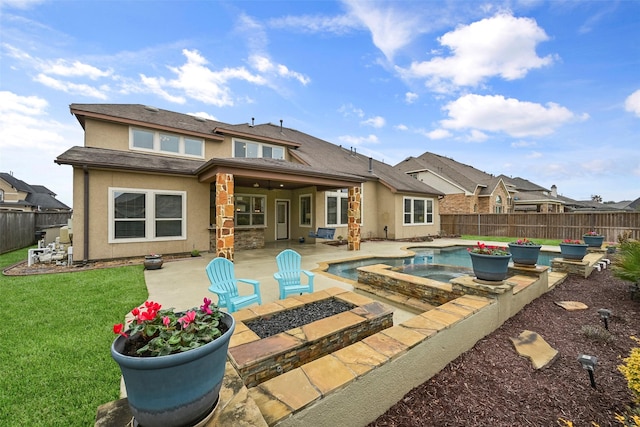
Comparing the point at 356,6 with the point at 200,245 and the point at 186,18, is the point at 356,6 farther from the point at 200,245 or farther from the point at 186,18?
the point at 200,245

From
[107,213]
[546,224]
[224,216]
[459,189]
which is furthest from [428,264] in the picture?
[459,189]

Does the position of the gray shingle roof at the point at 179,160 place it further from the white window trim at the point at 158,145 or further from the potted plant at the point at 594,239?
the potted plant at the point at 594,239

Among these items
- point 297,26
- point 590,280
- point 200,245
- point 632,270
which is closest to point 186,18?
point 297,26

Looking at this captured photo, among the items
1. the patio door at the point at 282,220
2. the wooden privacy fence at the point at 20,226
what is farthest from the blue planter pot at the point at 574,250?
the wooden privacy fence at the point at 20,226

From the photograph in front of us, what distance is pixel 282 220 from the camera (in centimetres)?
1445

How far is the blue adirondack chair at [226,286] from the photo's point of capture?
13.3 ft

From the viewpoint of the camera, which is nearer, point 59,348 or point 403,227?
point 59,348

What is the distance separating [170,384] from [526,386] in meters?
3.04

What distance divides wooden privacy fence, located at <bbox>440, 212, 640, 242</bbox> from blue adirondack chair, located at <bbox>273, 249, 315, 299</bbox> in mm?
16514

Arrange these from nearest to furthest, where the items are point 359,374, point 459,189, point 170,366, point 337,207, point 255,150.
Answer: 1. point 170,366
2. point 359,374
3. point 255,150
4. point 337,207
5. point 459,189

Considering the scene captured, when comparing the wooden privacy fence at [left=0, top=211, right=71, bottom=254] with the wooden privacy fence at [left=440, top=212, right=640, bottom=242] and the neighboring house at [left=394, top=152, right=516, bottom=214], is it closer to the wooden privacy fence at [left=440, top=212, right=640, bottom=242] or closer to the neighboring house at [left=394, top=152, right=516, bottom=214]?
the wooden privacy fence at [left=440, top=212, right=640, bottom=242]

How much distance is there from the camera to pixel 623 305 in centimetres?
441

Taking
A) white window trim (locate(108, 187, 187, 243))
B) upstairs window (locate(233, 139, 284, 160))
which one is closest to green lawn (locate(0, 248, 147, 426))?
white window trim (locate(108, 187, 187, 243))

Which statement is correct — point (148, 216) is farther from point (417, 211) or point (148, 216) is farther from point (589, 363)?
point (417, 211)
